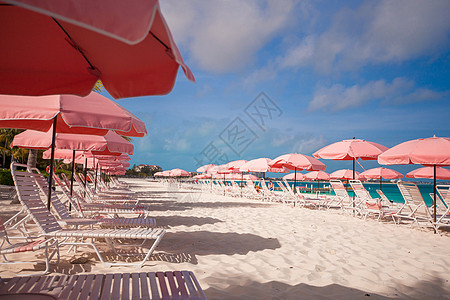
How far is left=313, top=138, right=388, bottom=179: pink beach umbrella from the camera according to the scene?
912 cm

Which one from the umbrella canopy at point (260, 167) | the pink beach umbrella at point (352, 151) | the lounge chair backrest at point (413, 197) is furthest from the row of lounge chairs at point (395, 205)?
the umbrella canopy at point (260, 167)

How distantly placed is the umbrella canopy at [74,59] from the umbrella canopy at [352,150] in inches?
328

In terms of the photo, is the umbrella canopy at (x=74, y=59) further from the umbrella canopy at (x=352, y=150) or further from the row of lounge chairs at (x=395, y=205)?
the umbrella canopy at (x=352, y=150)

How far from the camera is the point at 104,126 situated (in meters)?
3.41

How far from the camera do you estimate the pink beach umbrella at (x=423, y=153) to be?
6324 millimetres

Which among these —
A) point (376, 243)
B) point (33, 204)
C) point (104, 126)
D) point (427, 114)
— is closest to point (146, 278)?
point (104, 126)

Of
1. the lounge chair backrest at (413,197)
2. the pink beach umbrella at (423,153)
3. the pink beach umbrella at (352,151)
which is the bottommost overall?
the lounge chair backrest at (413,197)

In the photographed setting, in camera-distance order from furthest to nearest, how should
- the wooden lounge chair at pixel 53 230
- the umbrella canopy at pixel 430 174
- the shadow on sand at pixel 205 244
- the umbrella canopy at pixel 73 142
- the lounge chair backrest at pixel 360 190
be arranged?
the umbrella canopy at pixel 430 174 → the lounge chair backrest at pixel 360 190 → the umbrella canopy at pixel 73 142 → the shadow on sand at pixel 205 244 → the wooden lounge chair at pixel 53 230

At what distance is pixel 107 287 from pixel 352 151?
8846 millimetres

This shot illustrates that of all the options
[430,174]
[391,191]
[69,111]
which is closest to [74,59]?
[69,111]

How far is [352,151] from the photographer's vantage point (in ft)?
30.2

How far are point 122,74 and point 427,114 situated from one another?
190125 mm

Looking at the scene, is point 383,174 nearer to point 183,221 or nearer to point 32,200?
point 183,221

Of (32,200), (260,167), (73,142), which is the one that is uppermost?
(260,167)
